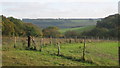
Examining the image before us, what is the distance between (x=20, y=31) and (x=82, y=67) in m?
34.1

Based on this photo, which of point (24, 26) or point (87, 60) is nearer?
point (87, 60)

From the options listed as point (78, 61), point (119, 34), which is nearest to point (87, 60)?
point (78, 61)

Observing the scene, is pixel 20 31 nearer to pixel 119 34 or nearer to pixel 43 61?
pixel 119 34

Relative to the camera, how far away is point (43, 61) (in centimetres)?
1413

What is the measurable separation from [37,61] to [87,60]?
3.48m

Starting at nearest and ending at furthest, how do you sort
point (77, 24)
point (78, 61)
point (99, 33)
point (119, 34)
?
point (78, 61) < point (119, 34) < point (99, 33) < point (77, 24)

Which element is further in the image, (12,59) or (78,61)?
(78,61)

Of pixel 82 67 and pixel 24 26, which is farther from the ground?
pixel 24 26

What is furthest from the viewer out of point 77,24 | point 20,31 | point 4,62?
point 77,24

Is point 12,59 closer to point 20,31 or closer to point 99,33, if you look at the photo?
point 20,31

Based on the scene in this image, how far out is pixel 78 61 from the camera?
15.2 meters

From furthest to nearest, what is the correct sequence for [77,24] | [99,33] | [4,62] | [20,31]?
[77,24] → [99,33] → [20,31] → [4,62]

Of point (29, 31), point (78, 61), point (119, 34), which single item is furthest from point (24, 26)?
point (78, 61)

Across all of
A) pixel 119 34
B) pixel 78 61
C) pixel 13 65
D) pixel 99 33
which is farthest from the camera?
pixel 99 33
